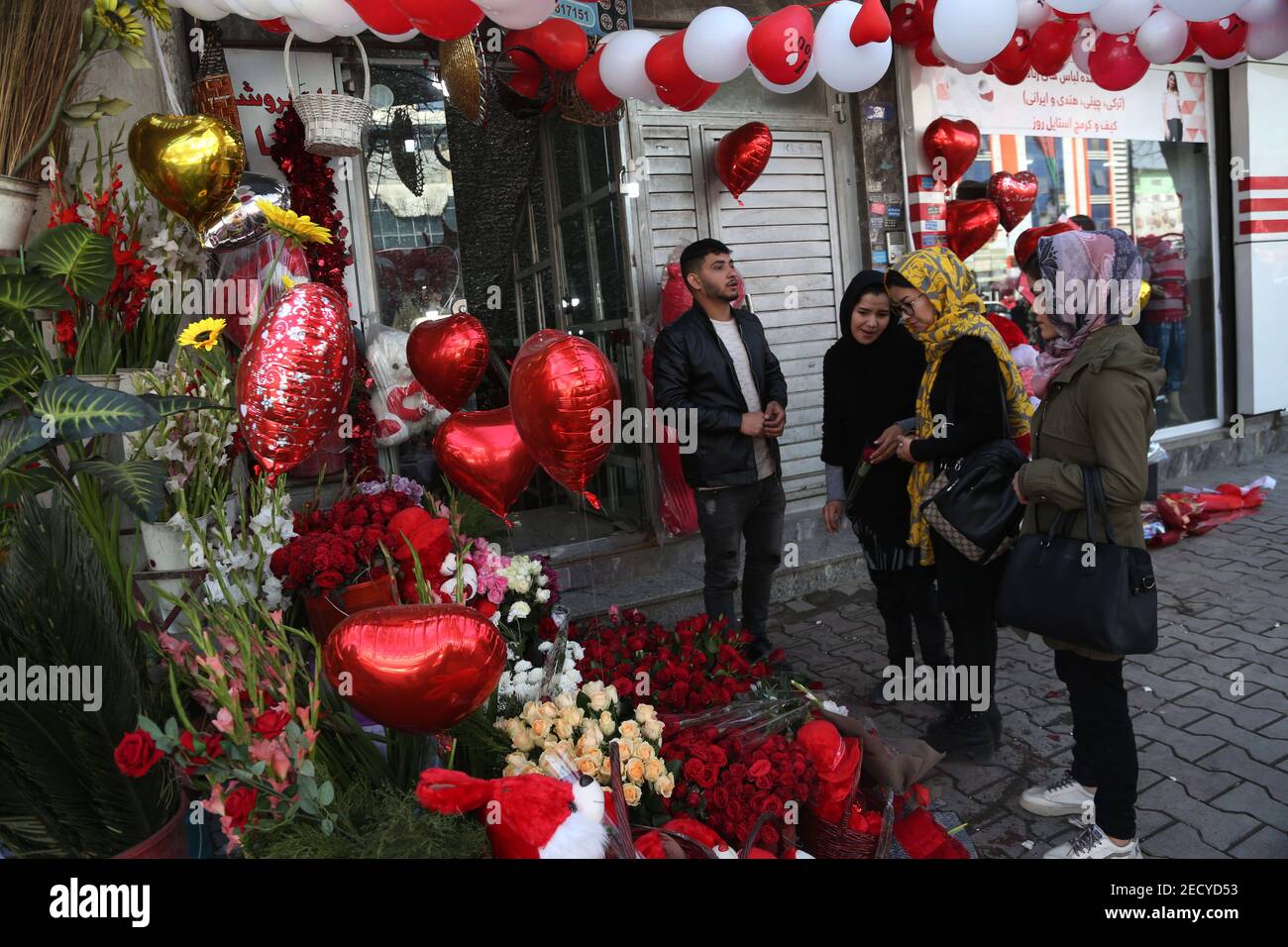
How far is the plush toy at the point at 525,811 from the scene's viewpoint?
1.54 m

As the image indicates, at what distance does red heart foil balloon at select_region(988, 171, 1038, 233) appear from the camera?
5996 mm

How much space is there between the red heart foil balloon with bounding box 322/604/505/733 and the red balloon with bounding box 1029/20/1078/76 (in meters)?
4.86

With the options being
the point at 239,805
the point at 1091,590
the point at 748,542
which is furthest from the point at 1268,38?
the point at 239,805

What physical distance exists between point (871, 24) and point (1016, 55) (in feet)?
6.53

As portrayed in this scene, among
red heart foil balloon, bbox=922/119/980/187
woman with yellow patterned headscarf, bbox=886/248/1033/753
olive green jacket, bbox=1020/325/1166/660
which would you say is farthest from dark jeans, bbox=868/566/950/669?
red heart foil balloon, bbox=922/119/980/187

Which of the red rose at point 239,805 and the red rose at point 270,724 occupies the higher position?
the red rose at point 270,724

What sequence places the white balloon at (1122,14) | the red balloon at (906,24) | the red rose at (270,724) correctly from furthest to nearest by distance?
the red balloon at (906,24), the white balloon at (1122,14), the red rose at (270,724)

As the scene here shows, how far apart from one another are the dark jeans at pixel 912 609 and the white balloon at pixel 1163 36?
3.42 m

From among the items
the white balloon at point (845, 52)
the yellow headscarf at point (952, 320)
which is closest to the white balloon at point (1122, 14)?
the white balloon at point (845, 52)

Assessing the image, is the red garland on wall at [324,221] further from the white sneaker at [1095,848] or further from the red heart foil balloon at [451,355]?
the white sneaker at [1095,848]

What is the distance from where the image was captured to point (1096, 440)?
7.57 feet

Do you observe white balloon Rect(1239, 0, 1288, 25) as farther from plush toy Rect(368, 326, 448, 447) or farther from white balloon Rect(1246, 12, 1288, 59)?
plush toy Rect(368, 326, 448, 447)

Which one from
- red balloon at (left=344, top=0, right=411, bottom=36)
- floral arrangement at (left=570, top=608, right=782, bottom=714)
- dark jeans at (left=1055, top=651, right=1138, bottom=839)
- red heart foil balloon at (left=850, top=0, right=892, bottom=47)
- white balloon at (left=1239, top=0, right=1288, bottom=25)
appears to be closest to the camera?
dark jeans at (left=1055, top=651, right=1138, bottom=839)

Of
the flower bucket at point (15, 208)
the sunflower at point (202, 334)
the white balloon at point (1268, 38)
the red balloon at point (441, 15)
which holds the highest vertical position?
the white balloon at point (1268, 38)
